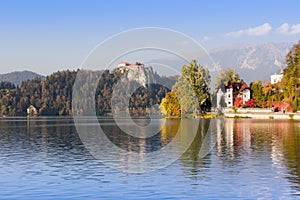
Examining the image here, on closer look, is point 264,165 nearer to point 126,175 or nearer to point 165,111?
point 126,175

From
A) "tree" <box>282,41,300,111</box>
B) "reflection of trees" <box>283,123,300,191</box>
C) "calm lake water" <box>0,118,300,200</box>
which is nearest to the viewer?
"calm lake water" <box>0,118,300,200</box>

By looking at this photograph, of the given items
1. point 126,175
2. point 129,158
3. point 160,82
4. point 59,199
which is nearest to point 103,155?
point 129,158

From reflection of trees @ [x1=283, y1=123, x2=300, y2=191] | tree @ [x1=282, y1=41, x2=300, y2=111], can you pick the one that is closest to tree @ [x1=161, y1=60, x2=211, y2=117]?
tree @ [x1=282, y1=41, x2=300, y2=111]

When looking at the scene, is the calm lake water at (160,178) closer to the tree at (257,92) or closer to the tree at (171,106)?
the tree at (171,106)

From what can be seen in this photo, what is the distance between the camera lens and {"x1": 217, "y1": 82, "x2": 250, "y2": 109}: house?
531 ft

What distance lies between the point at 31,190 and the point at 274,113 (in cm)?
10959

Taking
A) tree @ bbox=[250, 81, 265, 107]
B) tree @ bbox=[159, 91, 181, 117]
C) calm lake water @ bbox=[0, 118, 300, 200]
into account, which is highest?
tree @ bbox=[250, 81, 265, 107]

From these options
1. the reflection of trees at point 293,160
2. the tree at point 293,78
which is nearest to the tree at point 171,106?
the tree at point 293,78

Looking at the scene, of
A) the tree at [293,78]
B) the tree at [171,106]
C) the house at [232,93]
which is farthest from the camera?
the house at [232,93]

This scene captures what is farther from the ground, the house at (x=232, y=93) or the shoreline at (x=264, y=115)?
the house at (x=232, y=93)

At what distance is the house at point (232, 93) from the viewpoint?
531 ft

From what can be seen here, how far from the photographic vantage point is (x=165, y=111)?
510 feet

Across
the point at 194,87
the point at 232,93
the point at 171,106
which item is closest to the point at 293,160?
the point at 194,87

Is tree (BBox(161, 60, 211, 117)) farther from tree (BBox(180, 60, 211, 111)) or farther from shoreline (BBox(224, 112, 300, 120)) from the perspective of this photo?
shoreline (BBox(224, 112, 300, 120))
